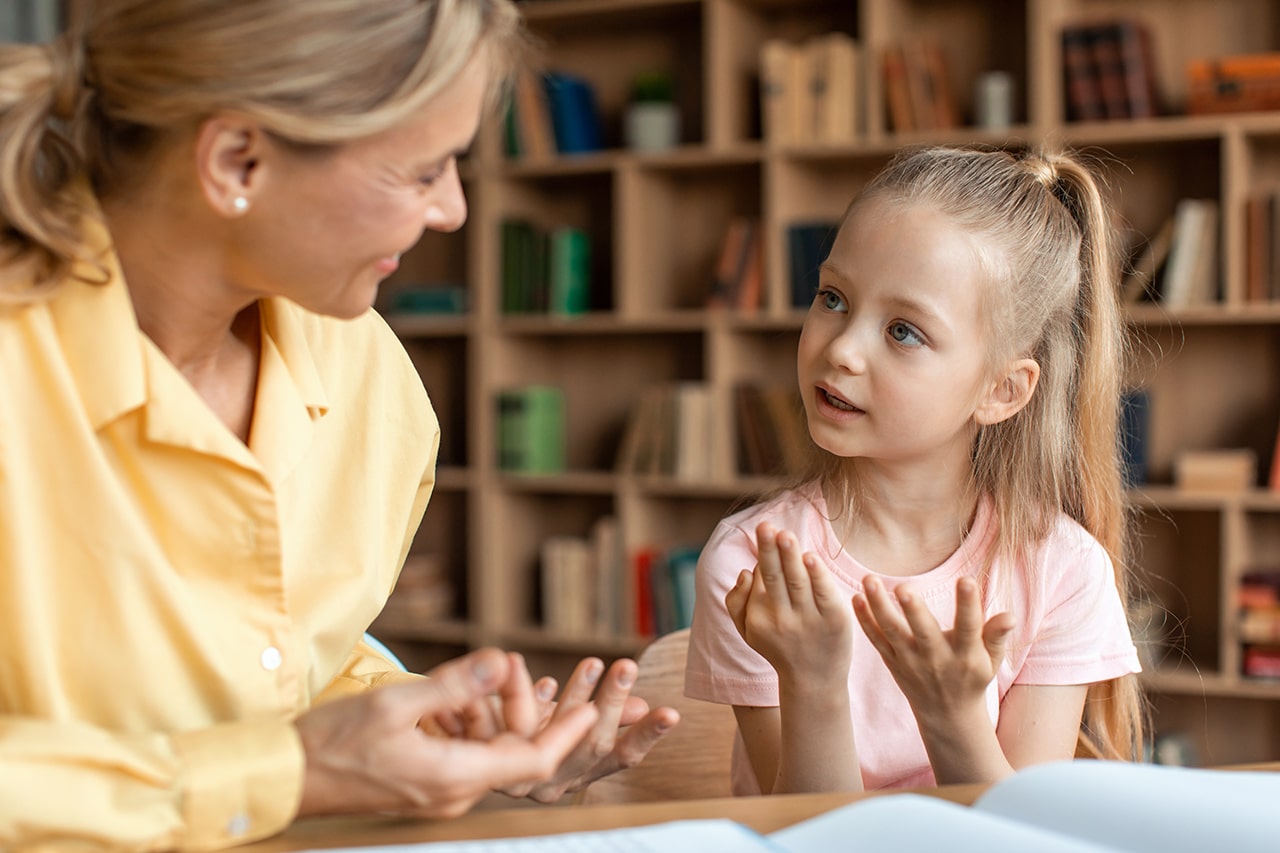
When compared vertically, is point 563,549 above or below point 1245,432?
below

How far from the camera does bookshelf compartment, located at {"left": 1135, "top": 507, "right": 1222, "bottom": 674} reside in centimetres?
323

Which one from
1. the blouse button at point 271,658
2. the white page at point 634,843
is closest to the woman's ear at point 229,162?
the blouse button at point 271,658

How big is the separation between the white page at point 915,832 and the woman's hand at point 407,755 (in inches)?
7.3

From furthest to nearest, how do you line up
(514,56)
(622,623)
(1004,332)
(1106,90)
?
(622,623) → (1106,90) → (1004,332) → (514,56)

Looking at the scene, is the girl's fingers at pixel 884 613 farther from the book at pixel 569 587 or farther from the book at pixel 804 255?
the book at pixel 569 587

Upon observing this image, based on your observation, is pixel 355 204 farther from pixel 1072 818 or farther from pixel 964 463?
pixel 964 463

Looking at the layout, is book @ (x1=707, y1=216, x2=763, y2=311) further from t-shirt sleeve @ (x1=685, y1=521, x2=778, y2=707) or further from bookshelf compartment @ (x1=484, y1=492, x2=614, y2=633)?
t-shirt sleeve @ (x1=685, y1=521, x2=778, y2=707)

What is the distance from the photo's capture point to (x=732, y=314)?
3.40 meters

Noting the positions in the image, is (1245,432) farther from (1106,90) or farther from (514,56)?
(514,56)

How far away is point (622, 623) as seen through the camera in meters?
3.61

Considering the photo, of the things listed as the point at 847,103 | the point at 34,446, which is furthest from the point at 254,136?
the point at 847,103

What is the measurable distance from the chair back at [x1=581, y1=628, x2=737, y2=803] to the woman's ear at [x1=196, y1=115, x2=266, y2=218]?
734 mm

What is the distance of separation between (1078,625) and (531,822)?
2.36 ft

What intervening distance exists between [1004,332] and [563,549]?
98.0 inches
